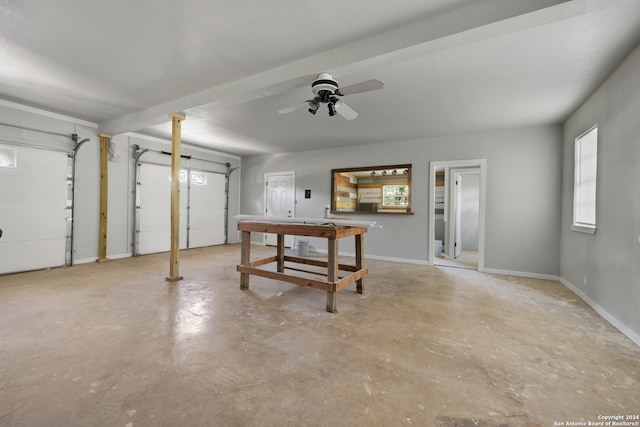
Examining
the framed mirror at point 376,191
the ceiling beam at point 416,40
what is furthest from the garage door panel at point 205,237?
the ceiling beam at point 416,40

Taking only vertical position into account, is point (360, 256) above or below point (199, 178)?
below

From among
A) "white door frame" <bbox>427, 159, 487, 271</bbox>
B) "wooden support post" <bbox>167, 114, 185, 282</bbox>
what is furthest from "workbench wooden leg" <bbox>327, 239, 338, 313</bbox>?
"white door frame" <bbox>427, 159, 487, 271</bbox>

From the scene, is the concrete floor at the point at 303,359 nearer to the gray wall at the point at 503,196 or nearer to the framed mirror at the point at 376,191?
the gray wall at the point at 503,196

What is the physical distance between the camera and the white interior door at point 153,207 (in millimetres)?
6066

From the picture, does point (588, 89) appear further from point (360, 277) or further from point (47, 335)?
point (47, 335)

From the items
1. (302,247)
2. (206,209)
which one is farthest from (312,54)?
(206,209)

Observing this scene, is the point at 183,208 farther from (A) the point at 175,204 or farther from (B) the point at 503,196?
(B) the point at 503,196

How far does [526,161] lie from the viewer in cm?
477

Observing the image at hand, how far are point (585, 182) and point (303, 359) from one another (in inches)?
172

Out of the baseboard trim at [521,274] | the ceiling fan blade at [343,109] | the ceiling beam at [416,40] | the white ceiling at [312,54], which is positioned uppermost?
the white ceiling at [312,54]

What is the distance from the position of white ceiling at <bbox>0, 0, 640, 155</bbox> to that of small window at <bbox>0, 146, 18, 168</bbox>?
2.62ft

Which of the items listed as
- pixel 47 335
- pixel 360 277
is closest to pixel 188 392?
pixel 47 335

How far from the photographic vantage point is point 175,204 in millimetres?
4125

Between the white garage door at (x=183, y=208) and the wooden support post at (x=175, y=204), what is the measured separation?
2.52 m
